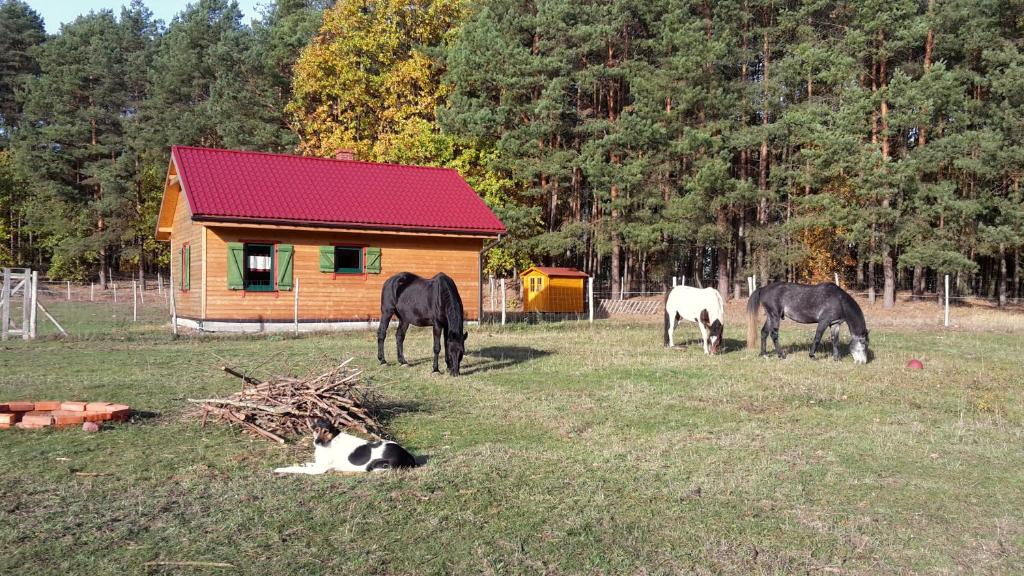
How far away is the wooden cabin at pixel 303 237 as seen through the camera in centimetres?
2006

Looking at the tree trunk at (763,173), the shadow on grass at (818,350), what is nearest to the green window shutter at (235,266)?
the shadow on grass at (818,350)

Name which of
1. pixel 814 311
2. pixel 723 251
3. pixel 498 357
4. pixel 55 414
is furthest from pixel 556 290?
pixel 55 414

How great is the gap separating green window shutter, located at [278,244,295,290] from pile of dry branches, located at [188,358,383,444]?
42.6ft

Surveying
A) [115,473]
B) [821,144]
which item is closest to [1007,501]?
[115,473]

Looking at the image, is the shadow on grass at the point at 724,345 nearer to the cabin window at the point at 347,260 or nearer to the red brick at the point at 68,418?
the cabin window at the point at 347,260

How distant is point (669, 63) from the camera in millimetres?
32281

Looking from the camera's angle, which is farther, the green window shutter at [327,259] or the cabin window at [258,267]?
the green window shutter at [327,259]

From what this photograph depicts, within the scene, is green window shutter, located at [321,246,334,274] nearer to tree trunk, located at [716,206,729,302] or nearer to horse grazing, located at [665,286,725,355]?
horse grazing, located at [665,286,725,355]

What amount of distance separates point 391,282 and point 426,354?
2155 mm

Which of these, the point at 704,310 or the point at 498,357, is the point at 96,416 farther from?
the point at 704,310

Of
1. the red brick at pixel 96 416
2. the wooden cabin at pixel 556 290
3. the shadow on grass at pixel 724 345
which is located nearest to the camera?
the red brick at pixel 96 416

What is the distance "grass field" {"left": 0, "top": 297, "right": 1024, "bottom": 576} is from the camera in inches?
175

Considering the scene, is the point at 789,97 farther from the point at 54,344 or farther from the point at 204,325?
the point at 54,344

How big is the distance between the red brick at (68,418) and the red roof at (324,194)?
12.4 metres
